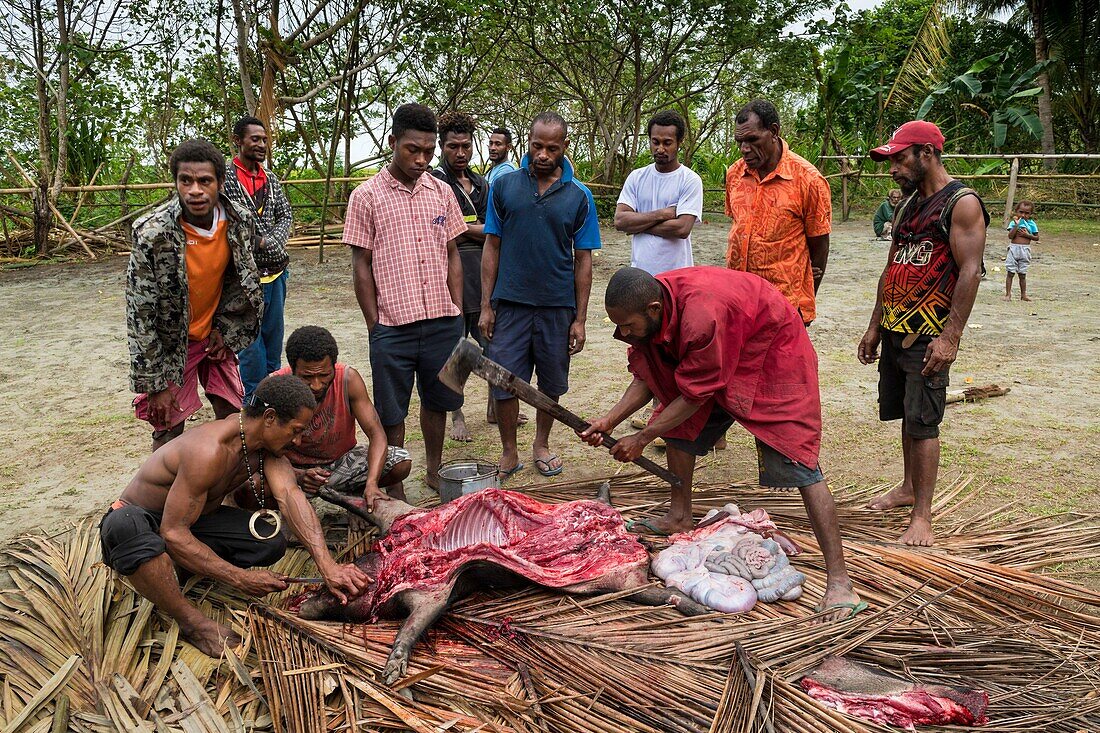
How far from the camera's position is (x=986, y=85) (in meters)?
18.0

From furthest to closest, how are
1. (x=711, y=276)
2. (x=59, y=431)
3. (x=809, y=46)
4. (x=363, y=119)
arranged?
(x=809, y=46) → (x=363, y=119) → (x=59, y=431) → (x=711, y=276)

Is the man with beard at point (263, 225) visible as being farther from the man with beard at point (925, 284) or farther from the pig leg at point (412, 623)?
A: the man with beard at point (925, 284)

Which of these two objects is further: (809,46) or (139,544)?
(809,46)

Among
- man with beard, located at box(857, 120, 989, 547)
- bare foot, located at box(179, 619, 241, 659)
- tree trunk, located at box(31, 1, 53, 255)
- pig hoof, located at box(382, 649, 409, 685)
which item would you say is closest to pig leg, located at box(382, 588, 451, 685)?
pig hoof, located at box(382, 649, 409, 685)

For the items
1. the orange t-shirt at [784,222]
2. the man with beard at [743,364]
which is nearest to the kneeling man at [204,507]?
the man with beard at [743,364]

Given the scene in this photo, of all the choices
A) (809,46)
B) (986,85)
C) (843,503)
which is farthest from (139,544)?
(986,85)

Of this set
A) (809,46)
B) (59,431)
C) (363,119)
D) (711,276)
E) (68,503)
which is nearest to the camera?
(711,276)

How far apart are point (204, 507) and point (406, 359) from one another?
130 centimetres

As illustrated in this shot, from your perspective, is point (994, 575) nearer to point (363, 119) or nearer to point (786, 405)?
point (786, 405)

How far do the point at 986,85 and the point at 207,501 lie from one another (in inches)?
769

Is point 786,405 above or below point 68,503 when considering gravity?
above

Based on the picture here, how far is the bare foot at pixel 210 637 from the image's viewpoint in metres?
2.85

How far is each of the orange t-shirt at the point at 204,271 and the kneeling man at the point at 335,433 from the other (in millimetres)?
465

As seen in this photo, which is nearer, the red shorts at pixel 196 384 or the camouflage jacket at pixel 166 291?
the camouflage jacket at pixel 166 291
